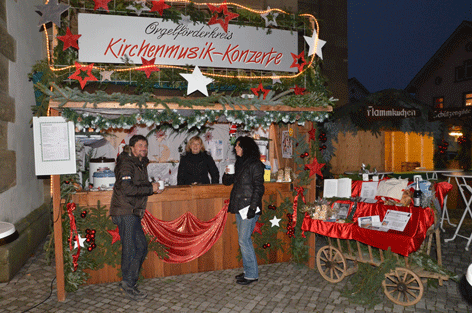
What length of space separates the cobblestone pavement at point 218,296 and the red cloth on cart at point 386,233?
0.71 m

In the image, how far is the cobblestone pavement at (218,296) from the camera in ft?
13.5

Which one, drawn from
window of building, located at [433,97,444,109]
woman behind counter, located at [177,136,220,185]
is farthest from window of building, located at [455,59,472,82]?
woman behind counter, located at [177,136,220,185]

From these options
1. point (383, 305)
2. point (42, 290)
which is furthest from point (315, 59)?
point (42, 290)

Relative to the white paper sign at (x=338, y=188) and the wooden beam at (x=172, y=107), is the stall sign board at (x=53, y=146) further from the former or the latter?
the white paper sign at (x=338, y=188)

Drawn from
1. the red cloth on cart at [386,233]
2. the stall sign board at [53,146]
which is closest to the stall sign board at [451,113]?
the red cloth on cart at [386,233]

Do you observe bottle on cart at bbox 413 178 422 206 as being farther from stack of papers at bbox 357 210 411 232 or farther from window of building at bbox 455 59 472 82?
window of building at bbox 455 59 472 82

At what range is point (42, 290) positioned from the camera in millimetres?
4773

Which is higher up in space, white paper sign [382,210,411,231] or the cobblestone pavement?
white paper sign [382,210,411,231]

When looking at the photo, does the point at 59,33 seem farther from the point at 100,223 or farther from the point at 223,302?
the point at 223,302

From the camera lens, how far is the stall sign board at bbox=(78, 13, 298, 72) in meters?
4.82

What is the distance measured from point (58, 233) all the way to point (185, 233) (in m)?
1.70

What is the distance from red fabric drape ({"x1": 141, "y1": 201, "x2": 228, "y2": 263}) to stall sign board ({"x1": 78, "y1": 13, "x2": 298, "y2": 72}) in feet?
7.46

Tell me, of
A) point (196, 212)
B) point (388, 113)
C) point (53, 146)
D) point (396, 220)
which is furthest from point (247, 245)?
point (388, 113)

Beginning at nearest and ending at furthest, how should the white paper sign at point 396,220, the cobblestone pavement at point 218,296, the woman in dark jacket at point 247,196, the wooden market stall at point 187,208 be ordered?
the cobblestone pavement at point 218,296 < the white paper sign at point 396,220 < the wooden market stall at point 187,208 < the woman in dark jacket at point 247,196
